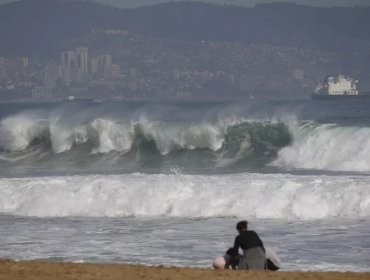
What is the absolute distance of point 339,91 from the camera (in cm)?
12825

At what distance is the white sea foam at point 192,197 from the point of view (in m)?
23.8

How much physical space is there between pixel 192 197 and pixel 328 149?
12187mm

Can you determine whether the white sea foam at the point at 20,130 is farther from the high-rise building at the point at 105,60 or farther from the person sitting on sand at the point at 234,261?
the high-rise building at the point at 105,60

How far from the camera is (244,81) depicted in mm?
149500

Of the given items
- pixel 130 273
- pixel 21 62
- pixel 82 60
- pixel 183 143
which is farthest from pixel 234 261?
pixel 21 62

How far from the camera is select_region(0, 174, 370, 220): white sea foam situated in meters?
23.8

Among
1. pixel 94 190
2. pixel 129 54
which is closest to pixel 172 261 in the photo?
pixel 94 190

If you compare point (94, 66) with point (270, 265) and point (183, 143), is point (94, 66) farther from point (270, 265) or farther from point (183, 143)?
point (270, 265)

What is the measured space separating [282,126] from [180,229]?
795 inches

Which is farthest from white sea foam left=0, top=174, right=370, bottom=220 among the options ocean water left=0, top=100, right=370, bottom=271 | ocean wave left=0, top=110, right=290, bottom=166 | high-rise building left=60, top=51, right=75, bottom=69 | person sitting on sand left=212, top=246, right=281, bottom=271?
high-rise building left=60, top=51, right=75, bottom=69

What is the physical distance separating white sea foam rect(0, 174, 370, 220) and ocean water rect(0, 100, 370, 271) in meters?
0.03

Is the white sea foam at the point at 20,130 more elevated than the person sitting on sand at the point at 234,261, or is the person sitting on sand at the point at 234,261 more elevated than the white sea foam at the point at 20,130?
the person sitting on sand at the point at 234,261

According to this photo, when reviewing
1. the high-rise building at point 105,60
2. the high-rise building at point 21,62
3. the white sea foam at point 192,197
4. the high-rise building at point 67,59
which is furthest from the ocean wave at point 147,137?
the high-rise building at point 21,62

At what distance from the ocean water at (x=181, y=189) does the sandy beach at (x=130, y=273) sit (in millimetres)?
2358
